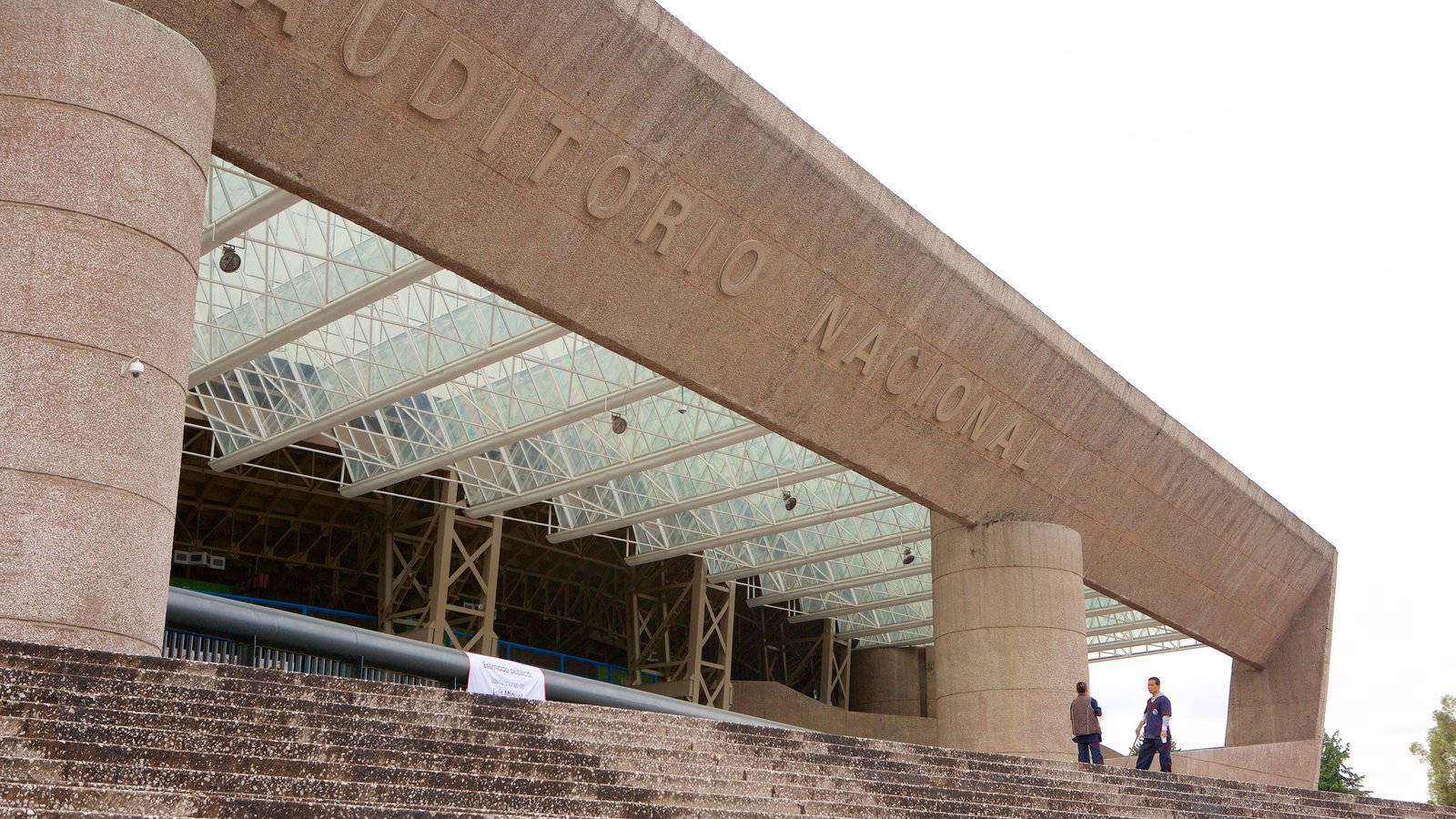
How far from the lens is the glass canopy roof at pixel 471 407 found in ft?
69.4

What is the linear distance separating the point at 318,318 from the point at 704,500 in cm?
Answer: 1103

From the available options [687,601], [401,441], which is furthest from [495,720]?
[687,601]

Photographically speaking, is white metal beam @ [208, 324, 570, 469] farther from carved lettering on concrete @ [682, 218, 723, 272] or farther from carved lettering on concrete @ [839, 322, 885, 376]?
carved lettering on concrete @ [839, 322, 885, 376]

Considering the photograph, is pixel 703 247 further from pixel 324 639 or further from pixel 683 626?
pixel 683 626

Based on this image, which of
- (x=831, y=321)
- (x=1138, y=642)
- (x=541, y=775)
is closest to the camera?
(x=541, y=775)

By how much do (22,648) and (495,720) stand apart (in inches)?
117

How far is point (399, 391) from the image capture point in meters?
23.6

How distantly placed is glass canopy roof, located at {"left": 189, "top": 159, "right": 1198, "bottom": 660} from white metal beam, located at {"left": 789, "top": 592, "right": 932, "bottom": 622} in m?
3.52

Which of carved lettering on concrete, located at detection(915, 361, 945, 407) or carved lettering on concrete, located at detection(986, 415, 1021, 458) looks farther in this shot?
carved lettering on concrete, located at detection(986, 415, 1021, 458)

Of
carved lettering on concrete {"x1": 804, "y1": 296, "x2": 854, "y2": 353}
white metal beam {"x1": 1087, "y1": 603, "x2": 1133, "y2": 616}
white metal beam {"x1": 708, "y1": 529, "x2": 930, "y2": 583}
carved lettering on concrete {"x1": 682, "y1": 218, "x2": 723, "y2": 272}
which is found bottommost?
white metal beam {"x1": 1087, "y1": 603, "x2": 1133, "y2": 616}

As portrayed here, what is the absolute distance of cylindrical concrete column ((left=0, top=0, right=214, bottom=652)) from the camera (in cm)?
1014

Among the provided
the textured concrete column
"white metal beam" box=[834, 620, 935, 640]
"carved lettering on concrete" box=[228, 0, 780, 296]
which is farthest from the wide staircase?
"white metal beam" box=[834, 620, 935, 640]

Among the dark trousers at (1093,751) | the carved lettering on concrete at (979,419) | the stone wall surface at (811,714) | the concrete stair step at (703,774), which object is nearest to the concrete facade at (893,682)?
the stone wall surface at (811,714)

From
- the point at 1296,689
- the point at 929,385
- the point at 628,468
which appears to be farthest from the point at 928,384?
the point at 1296,689
